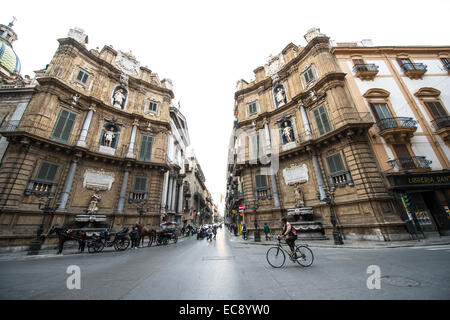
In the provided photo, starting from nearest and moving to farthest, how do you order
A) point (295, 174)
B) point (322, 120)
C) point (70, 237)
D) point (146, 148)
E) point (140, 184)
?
point (70, 237) → point (322, 120) → point (295, 174) → point (140, 184) → point (146, 148)

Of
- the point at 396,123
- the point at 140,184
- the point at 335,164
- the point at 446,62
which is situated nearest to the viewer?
the point at 396,123

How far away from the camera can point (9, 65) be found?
32.8 metres

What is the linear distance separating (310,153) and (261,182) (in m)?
5.60

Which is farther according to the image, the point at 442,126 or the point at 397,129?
the point at 442,126

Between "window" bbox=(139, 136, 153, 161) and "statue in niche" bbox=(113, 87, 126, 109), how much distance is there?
A: 15.0 feet

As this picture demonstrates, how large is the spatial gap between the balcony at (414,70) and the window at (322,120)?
360 inches

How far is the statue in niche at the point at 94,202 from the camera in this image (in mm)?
14272

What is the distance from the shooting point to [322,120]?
610 inches

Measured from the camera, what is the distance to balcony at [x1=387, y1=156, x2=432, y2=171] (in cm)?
1223

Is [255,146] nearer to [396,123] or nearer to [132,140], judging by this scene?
[396,123]

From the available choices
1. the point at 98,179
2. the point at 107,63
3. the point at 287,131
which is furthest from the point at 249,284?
the point at 107,63
